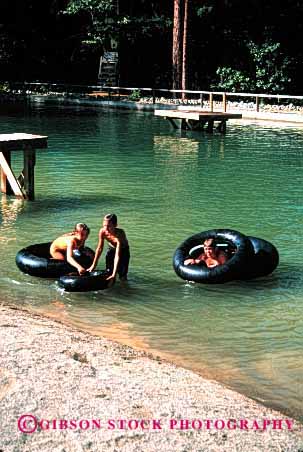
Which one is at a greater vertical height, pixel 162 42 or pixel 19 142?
pixel 162 42

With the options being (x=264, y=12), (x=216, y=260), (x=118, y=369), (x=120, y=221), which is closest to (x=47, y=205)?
(x=120, y=221)

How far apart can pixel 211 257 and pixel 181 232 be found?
323 cm

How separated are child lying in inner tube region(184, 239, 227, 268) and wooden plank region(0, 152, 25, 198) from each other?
7.20 meters

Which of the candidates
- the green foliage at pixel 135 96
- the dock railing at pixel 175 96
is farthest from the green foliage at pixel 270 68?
the green foliage at pixel 135 96

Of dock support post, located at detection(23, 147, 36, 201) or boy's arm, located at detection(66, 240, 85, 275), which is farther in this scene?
dock support post, located at detection(23, 147, 36, 201)

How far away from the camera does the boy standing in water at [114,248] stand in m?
10.4

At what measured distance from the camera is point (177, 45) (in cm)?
4694

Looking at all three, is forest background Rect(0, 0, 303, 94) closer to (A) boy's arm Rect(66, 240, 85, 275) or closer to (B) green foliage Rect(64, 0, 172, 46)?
(B) green foliage Rect(64, 0, 172, 46)

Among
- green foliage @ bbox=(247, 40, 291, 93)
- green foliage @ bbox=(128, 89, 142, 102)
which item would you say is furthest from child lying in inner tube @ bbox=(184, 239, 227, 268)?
green foliage @ bbox=(128, 89, 142, 102)

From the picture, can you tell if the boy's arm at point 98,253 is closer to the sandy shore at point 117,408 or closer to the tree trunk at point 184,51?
the sandy shore at point 117,408

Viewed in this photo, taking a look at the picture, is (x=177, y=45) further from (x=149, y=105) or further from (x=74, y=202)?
(x=74, y=202)

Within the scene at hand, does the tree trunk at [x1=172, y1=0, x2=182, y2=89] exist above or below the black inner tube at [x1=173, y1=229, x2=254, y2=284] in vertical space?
above

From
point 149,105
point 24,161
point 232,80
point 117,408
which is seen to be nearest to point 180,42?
point 232,80

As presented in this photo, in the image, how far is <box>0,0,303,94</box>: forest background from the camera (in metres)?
46.1
